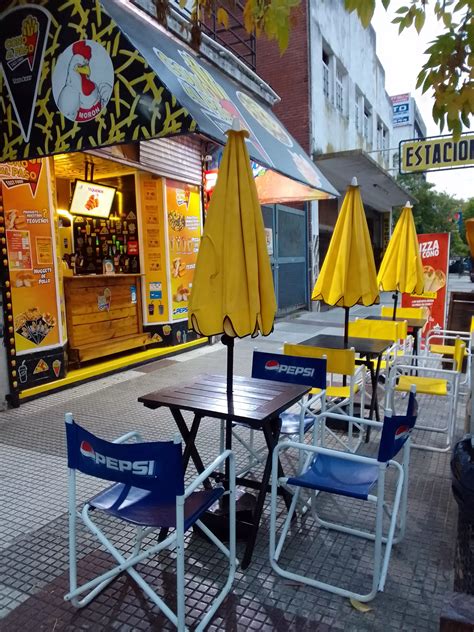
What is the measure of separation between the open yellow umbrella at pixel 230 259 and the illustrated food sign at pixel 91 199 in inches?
214

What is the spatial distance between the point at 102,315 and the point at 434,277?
5.70 metres

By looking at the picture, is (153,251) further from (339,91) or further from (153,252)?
(339,91)

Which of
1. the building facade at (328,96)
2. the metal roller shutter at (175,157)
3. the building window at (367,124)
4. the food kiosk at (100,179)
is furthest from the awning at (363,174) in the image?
the metal roller shutter at (175,157)

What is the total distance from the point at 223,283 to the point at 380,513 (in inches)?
60.5

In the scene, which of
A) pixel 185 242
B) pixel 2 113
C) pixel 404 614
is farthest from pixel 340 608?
pixel 185 242

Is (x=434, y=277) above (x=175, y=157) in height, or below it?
below

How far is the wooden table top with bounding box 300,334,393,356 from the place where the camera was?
489 centimetres

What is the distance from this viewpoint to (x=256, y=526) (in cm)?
289

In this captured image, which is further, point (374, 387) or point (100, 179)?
point (100, 179)

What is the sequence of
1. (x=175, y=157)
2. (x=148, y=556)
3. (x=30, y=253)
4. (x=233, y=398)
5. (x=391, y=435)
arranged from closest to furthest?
(x=148, y=556) < (x=391, y=435) < (x=233, y=398) < (x=30, y=253) < (x=175, y=157)

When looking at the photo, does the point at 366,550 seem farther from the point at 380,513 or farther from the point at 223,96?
the point at 223,96

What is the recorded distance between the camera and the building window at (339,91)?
55.0 feet

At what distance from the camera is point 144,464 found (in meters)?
2.11

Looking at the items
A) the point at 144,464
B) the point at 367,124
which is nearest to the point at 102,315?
the point at 144,464
